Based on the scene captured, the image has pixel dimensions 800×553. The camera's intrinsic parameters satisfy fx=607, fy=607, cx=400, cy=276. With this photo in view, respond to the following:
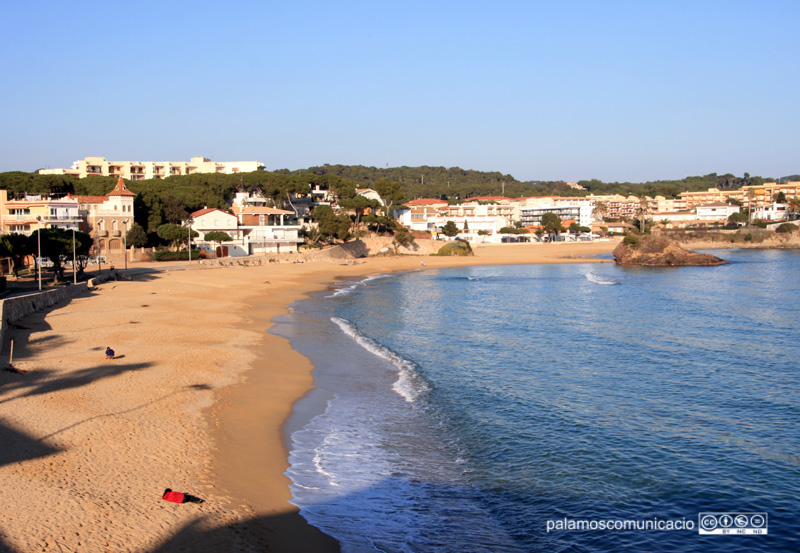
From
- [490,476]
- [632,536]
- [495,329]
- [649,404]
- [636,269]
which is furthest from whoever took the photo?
[636,269]

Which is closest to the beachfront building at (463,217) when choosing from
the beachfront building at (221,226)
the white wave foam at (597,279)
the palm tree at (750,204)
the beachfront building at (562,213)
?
the beachfront building at (562,213)

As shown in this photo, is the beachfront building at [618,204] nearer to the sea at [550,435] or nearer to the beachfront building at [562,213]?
the beachfront building at [562,213]

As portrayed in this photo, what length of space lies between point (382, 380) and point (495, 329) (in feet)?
Answer: 36.3

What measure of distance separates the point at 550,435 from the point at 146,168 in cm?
12884

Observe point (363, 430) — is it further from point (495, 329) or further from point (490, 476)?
point (495, 329)

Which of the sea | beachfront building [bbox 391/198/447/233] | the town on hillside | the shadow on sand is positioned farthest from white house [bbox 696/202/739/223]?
the shadow on sand

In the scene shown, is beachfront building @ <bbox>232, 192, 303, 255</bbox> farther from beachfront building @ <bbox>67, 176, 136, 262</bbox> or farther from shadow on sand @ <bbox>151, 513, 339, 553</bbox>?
shadow on sand @ <bbox>151, 513, 339, 553</bbox>

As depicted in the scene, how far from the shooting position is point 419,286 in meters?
51.5

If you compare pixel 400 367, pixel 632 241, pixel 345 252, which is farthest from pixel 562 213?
pixel 400 367

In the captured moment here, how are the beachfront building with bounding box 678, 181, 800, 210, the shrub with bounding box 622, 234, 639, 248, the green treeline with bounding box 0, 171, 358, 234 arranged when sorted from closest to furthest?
the green treeline with bounding box 0, 171, 358, 234, the shrub with bounding box 622, 234, 639, 248, the beachfront building with bounding box 678, 181, 800, 210

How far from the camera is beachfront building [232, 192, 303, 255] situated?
74062 millimetres

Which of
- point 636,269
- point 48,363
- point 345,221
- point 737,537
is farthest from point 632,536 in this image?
point 345,221

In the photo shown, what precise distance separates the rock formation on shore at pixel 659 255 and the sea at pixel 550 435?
155ft

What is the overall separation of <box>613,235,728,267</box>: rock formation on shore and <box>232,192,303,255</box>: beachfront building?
4278 cm
